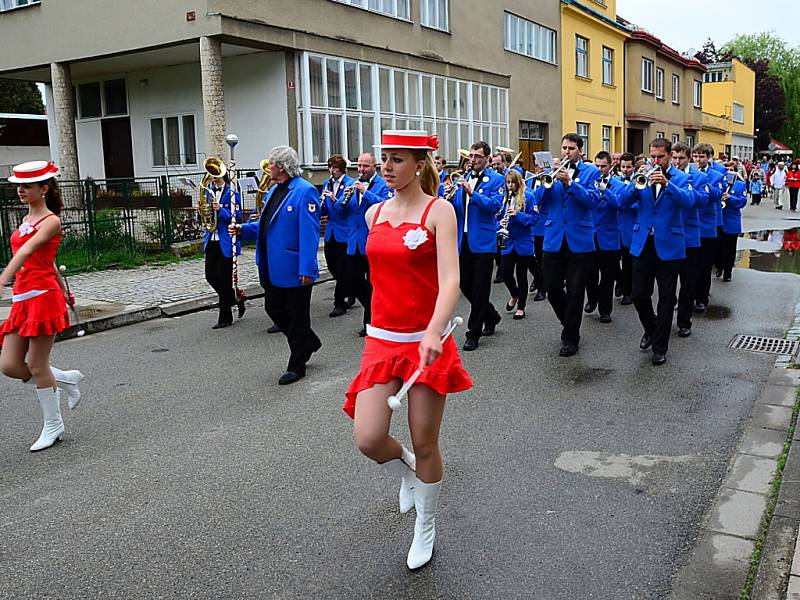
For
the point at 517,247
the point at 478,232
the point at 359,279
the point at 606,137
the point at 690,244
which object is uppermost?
the point at 606,137

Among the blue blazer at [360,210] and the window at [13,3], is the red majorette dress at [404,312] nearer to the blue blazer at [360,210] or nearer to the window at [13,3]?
the blue blazer at [360,210]

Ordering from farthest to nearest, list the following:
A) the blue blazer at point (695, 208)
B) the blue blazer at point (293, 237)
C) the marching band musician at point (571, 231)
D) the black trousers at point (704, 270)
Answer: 1. the black trousers at point (704, 270)
2. the blue blazer at point (695, 208)
3. the marching band musician at point (571, 231)
4. the blue blazer at point (293, 237)

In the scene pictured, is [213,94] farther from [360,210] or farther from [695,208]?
[695,208]

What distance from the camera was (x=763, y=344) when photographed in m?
8.27

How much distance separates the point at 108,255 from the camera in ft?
47.9

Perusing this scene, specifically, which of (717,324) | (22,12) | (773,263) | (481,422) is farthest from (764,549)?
(22,12)

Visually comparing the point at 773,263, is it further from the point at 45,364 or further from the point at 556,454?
the point at 45,364

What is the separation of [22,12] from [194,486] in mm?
20176

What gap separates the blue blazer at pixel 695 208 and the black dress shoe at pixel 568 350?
152cm

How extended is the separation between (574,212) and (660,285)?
3.45 feet

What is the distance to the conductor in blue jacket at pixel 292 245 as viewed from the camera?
697 cm

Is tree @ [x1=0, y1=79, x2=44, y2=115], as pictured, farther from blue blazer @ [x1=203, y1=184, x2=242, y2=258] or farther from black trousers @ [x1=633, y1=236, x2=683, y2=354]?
black trousers @ [x1=633, y1=236, x2=683, y2=354]

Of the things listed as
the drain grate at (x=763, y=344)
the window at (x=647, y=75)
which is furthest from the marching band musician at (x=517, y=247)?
the window at (x=647, y=75)

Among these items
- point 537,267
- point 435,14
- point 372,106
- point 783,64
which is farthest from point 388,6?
point 783,64
